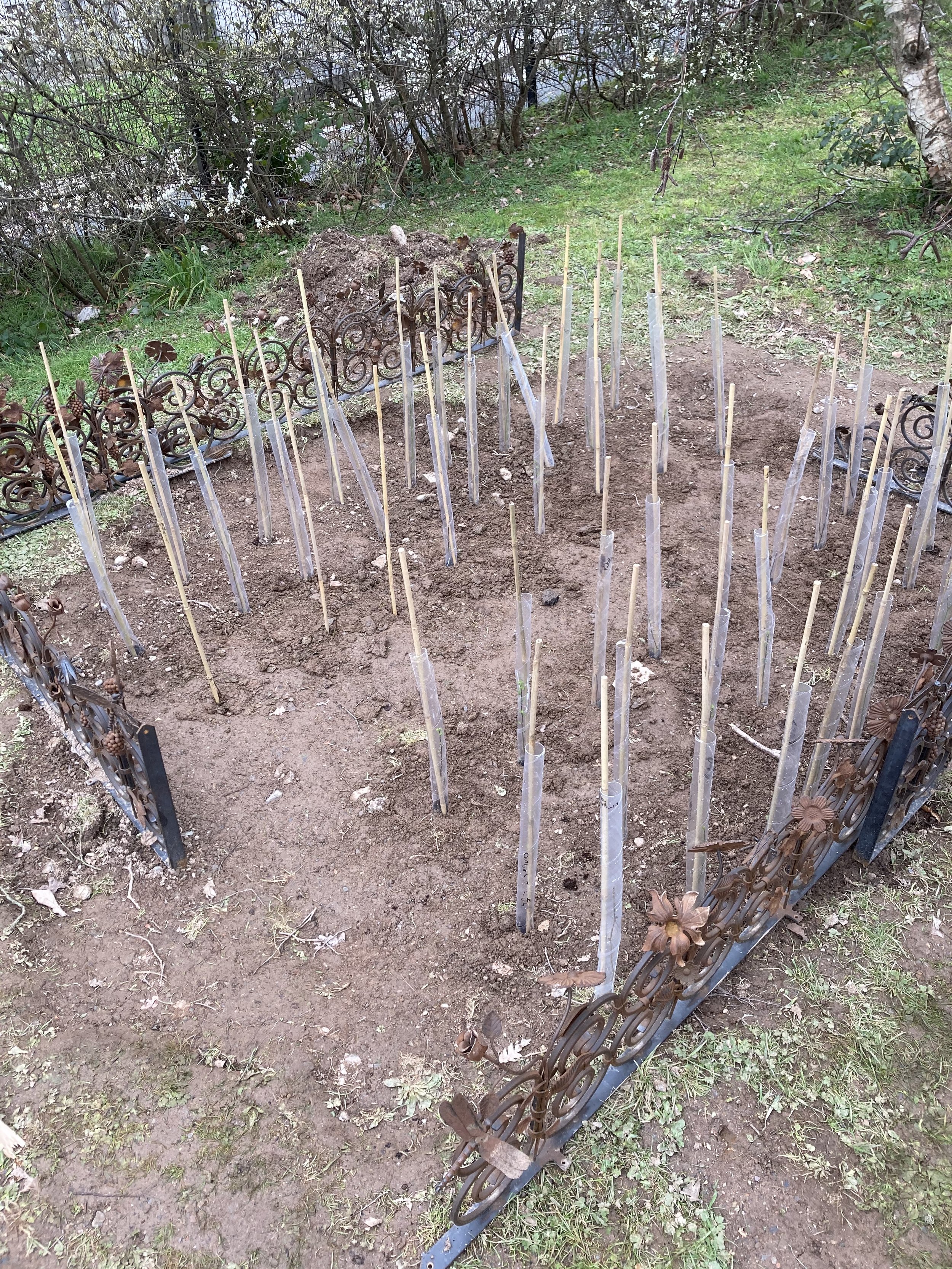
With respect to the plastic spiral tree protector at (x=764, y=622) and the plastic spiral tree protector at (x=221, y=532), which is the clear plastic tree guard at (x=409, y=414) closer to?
the plastic spiral tree protector at (x=221, y=532)

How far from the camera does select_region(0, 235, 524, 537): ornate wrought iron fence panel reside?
3.83 metres

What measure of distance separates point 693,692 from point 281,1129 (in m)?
1.75

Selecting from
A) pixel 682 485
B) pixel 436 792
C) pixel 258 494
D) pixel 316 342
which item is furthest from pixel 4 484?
pixel 682 485

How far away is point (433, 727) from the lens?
2447 mm

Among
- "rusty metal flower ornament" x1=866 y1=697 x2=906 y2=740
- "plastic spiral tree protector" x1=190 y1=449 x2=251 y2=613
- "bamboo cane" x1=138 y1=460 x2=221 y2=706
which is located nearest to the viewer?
"rusty metal flower ornament" x1=866 y1=697 x2=906 y2=740

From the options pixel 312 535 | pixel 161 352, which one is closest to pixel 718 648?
pixel 312 535

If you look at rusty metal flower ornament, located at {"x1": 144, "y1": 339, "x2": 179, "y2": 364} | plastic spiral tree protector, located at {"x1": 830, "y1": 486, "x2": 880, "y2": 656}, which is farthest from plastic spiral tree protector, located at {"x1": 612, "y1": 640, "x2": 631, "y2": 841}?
rusty metal flower ornament, located at {"x1": 144, "y1": 339, "x2": 179, "y2": 364}

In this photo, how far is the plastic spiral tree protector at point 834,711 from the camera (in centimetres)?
229

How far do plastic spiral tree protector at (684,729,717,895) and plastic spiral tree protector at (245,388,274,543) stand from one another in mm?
2067

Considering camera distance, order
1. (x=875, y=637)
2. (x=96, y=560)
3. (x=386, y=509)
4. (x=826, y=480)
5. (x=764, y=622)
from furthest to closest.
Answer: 1. (x=826, y=480)
2. (x=96, y=560)
3. (x=386, y=509)
4. (x=764, y=622)
5. (x=875, y=637)

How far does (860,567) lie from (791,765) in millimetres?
874

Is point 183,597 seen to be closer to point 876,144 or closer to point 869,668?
point 869,668

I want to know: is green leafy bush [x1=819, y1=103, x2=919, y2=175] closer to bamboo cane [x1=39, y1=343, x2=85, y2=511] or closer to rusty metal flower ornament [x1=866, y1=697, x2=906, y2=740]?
rusty metal flower ornament [x1=866, y1=697, x2=906, y2=740]

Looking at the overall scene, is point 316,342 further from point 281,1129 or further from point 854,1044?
point 854,1044
